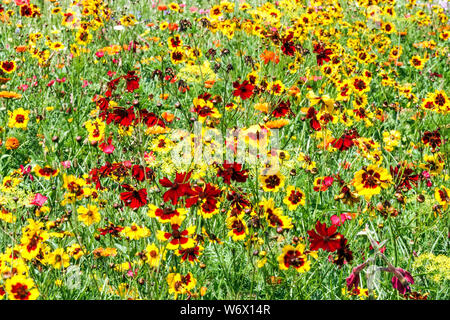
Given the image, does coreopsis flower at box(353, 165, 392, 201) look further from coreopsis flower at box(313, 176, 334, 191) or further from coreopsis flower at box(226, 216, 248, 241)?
coreopsis flower at box(226, 216, 248, 241)

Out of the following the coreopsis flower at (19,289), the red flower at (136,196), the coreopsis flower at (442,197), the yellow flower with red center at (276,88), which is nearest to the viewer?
the coreopsis flower at (19,289)

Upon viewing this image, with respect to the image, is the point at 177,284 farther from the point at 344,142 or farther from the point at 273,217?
the point at 344,142

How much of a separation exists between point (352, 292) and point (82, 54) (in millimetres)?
3035

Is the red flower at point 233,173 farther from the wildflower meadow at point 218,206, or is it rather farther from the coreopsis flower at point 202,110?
the coreopsis flower at point 202,110

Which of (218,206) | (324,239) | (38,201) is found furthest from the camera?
Result: (38,201)

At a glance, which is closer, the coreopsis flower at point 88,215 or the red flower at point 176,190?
the red flower at point 176,190

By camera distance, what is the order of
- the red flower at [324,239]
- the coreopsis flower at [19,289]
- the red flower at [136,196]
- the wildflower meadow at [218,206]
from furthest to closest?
the red flower at [136,196]
the wildflower meadow at [218,206]
the red flower at [324,239]
the coreopsis flower at [19,289]

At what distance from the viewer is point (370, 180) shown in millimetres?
1617

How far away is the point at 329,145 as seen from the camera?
2117 millimetres

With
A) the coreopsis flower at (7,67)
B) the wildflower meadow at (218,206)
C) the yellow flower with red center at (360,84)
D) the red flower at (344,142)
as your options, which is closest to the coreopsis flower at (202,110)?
the wildflower meadow at (218,206)

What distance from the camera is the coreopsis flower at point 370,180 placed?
1603 millimetres

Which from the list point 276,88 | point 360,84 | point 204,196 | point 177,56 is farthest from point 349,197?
point 177,56

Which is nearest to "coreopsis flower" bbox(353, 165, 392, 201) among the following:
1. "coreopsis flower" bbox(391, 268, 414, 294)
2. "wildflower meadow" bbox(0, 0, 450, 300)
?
"wildflower meadow" bbox(0, 0, 450, 300)
